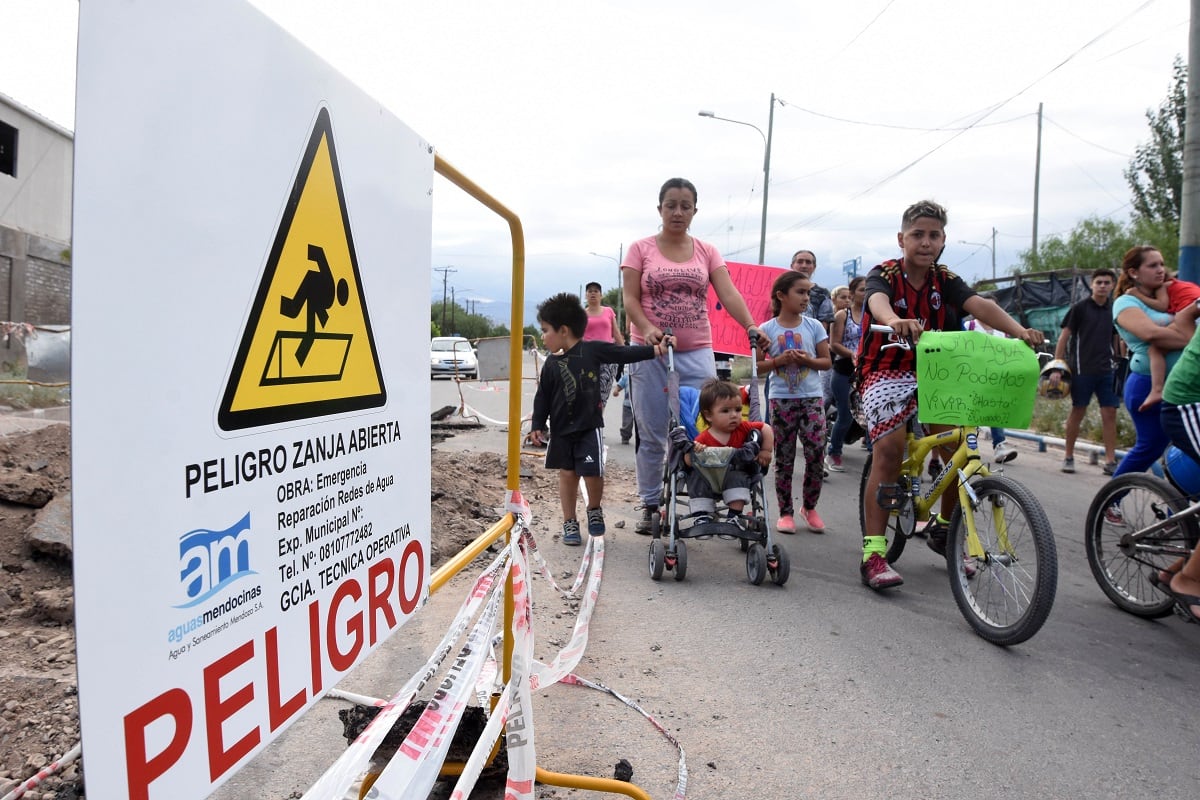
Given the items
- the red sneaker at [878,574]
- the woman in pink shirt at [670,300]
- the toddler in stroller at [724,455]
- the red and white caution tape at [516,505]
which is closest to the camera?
the red and white caution tape at [516,505]

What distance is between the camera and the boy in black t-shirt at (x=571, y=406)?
5.05m

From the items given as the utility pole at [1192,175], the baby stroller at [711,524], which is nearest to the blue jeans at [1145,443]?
the baby stroller at [711,524]

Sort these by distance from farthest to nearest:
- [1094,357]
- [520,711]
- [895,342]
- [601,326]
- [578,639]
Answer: [601,326] → [1094,357] → [895,342] → [578,639] → [520,711]

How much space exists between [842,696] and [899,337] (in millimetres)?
1868

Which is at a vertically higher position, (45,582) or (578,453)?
(578,453)

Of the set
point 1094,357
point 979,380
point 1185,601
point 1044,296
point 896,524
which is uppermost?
point 1044,296

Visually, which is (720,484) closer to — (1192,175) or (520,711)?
(520,711)

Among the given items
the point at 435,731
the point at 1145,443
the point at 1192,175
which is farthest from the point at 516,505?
the point at 1192,175

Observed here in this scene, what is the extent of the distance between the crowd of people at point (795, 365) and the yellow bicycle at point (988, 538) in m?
0.13

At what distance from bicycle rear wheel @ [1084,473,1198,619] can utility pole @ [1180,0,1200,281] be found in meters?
5.68

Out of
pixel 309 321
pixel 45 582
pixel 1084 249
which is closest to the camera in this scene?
pixel 309 321

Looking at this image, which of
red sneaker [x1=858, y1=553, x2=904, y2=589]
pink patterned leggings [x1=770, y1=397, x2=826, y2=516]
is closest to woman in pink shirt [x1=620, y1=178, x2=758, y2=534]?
pink patterned leggings [x1=770, y1=397, x2=826, y2=516]

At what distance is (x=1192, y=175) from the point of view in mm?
8641

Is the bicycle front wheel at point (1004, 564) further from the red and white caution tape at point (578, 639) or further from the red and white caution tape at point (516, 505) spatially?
the red and white caution tape at point (516, 505)
